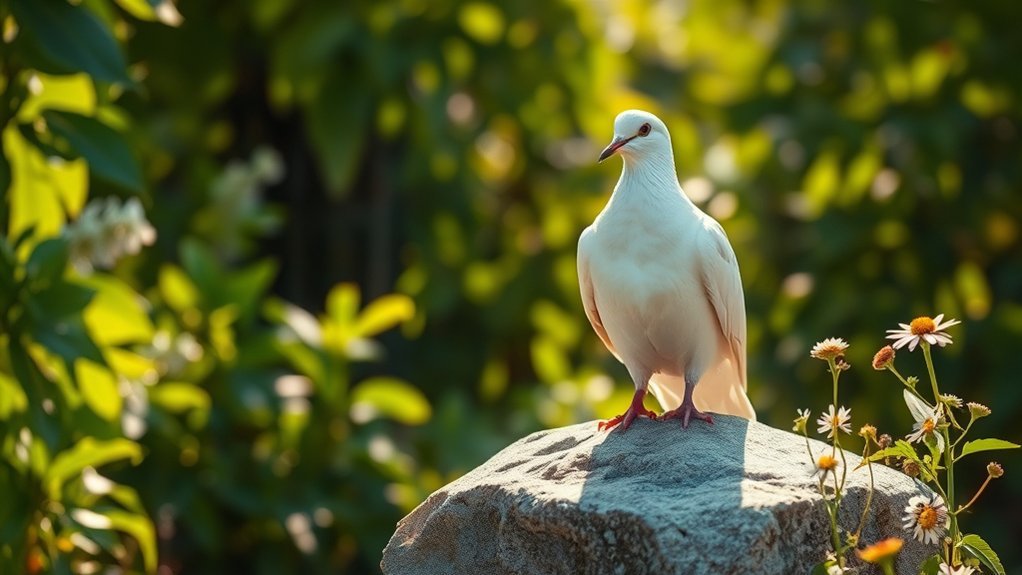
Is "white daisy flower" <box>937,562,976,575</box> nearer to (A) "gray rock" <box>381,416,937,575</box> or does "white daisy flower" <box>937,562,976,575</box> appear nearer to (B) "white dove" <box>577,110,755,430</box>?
(A) "gray rock" <box>381,416,937,575</box>

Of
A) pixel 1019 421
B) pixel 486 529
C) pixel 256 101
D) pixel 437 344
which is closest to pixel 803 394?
pixel 1019 421

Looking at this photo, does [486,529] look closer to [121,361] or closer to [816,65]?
[121,361]

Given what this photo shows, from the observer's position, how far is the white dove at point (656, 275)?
3.85 m

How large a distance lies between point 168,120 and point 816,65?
13.3ft

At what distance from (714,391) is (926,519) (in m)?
1.49

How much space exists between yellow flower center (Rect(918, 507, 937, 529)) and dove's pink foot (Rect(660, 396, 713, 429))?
0.84 metres

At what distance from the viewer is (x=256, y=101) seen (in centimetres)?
895

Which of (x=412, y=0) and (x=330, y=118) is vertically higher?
(x=412, y=0)

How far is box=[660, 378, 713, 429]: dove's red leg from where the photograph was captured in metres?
3.78

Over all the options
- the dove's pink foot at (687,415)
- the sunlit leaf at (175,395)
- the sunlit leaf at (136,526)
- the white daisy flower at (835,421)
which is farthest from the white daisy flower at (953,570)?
the sunlit leaf at (175,395)

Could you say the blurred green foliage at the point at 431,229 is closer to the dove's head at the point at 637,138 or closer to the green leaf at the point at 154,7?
the green leaf at the point at 154,7

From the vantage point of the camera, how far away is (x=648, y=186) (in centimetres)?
391

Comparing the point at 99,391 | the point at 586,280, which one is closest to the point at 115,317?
the point at 99,391

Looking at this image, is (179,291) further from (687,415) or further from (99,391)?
(687,415)
